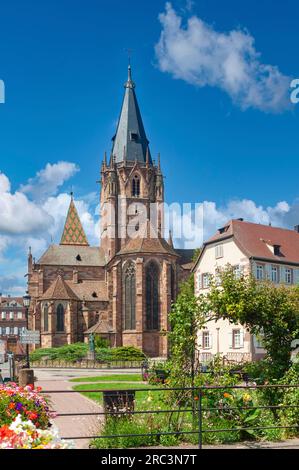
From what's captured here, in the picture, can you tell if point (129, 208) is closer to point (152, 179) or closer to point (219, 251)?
point (152, 179)

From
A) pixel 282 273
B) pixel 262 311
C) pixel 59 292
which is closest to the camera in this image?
pixel 262 311

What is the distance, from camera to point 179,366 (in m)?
14.3

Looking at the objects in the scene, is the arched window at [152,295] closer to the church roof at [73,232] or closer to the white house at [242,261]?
the church roof at [73,232]

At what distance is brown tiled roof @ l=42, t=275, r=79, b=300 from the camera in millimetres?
82438

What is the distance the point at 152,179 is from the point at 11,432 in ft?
294

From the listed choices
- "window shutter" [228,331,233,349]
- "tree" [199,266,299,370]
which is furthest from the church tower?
"tree" [199,266,299,370]

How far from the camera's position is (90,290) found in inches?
3415

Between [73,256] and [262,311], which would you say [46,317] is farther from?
[262,311]

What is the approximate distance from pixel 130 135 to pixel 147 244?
2422cm

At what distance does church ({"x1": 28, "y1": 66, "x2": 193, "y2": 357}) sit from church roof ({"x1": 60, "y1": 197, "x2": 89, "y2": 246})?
16cm

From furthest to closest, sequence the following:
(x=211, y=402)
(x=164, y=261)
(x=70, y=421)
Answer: (x=164, y=261) < (x=70, y=421) < (x=211, y=402)

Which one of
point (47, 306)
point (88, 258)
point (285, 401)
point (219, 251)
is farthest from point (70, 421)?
point (88, 258)

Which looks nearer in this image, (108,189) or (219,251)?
(219,251)

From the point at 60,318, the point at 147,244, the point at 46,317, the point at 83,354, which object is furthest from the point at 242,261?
the point at 46,317
